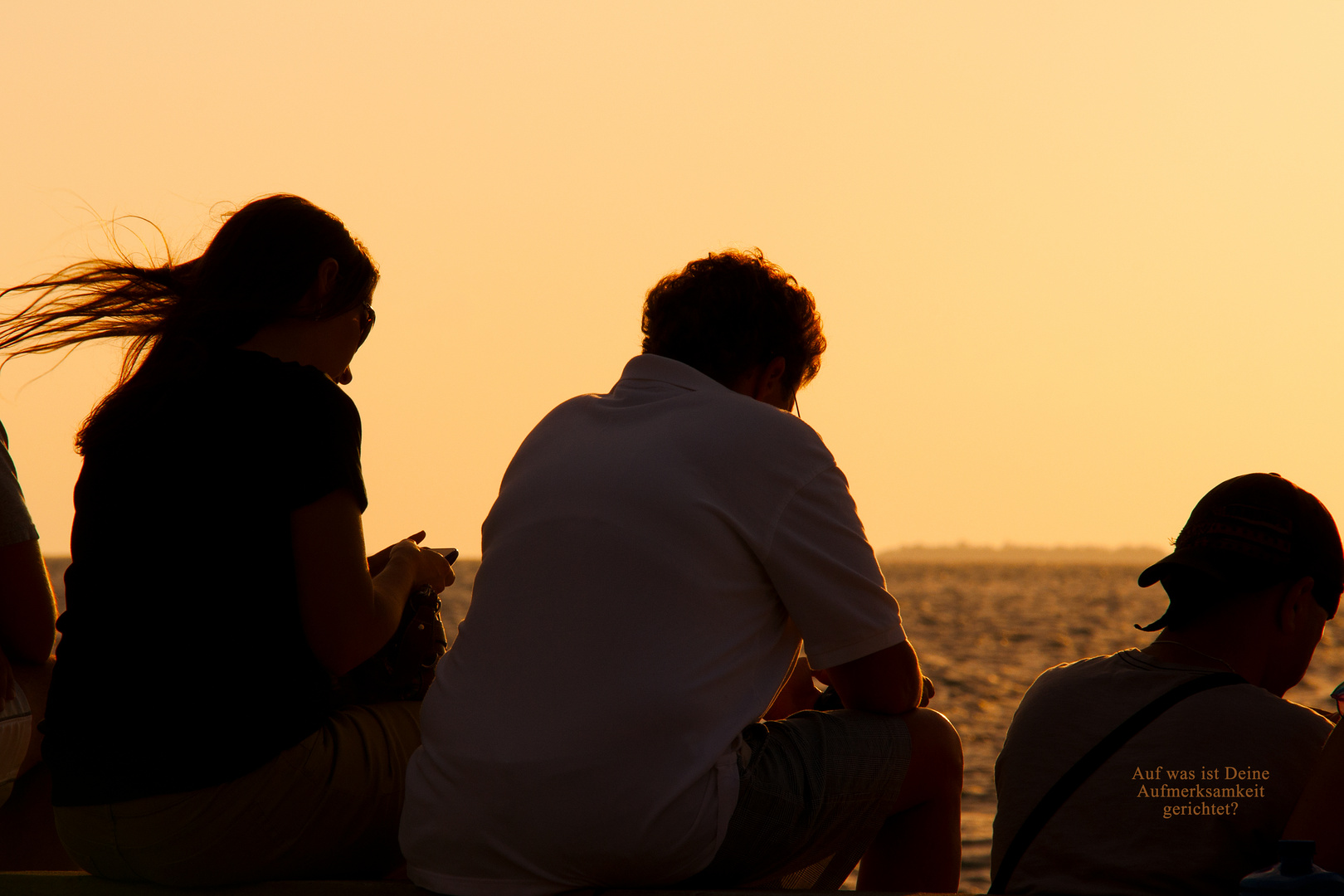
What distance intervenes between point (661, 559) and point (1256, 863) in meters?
1.03

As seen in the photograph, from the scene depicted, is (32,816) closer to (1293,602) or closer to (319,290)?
(319,290)

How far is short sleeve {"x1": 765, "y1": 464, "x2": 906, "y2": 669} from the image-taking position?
223 centimetres

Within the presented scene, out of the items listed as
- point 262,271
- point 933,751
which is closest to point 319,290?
point 262,271

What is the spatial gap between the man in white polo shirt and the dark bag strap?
9.8 inches

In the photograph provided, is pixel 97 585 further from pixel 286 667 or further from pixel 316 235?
pixel 316 235

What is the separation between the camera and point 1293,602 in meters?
2.30

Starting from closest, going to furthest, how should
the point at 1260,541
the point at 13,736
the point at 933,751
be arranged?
the point at 1260,541, the point at 933,751, the point at 13,736

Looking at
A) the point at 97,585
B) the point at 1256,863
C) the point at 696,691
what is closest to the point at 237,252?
the point at 97,585

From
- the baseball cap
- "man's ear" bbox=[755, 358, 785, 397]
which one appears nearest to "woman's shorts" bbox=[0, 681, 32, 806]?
"man's ear" bbox=[755, 358, 785, 397]

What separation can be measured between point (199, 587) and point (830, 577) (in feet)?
3.35

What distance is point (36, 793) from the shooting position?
10.2ft

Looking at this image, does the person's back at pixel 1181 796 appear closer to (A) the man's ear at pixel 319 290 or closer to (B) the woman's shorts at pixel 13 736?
(A) the man's ear at pixel 319 290

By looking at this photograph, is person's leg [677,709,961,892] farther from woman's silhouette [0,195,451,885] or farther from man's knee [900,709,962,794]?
woman's silhouette [0,195,451,885]

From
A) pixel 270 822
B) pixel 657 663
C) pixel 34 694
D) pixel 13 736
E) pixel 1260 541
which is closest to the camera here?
pixel 657 663
